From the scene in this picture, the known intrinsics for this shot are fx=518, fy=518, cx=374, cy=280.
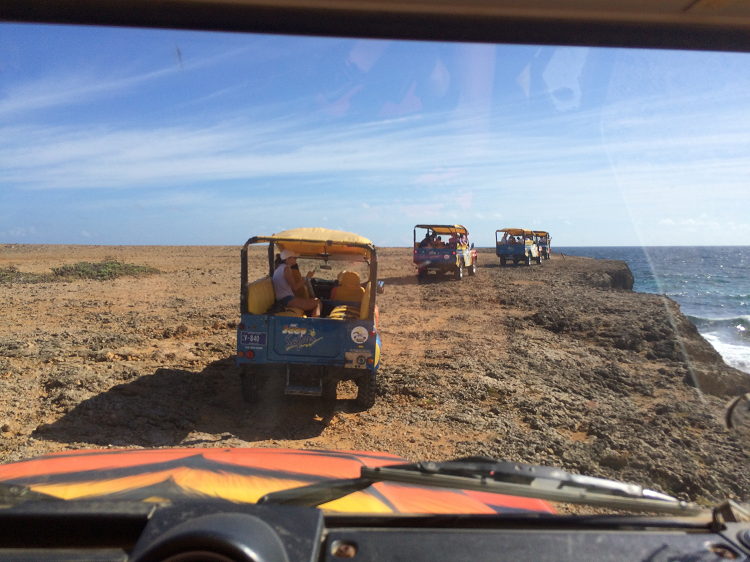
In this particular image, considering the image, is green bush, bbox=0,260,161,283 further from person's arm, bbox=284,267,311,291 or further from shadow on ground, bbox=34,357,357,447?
person's arm, bbox=284,267,311,291

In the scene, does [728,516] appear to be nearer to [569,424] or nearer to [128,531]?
[128,531]

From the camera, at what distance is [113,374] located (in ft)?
Result: 23.3

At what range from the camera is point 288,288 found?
23.6 ft

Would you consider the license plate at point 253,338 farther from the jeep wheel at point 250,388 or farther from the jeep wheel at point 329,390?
the jeep wheel at point 329,390

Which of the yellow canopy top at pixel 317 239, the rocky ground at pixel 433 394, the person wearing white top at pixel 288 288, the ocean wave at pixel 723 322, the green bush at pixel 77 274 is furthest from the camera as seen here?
the ocean wave at pixel 723 322

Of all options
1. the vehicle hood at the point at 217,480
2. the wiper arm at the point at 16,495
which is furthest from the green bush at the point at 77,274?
the wiper arm at the point at 16,495

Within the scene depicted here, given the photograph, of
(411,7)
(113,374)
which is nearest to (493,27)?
(411,7)

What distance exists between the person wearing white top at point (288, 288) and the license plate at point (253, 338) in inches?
42.4

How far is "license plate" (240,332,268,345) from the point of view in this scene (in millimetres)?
5969

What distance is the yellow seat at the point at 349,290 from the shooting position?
769cm

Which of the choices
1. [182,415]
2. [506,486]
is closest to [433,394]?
[182,415]

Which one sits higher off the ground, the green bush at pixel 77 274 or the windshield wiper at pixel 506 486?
the green bush at pixel 77 274

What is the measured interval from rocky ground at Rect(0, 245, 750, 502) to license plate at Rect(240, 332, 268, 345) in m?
0.92

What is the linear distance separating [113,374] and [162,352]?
1554 mm
